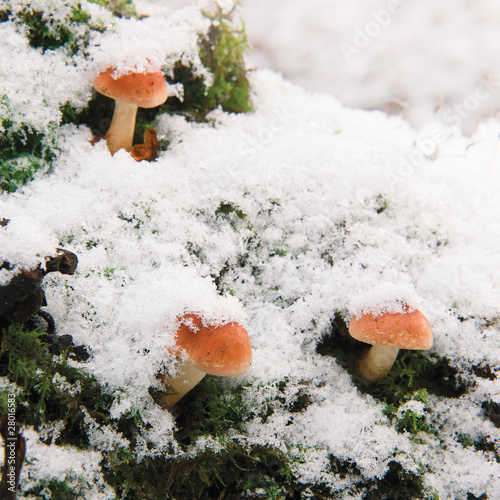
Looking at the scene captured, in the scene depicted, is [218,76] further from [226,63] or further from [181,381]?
[181,381]

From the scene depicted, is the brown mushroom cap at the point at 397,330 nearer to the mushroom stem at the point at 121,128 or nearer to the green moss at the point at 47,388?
the green moss at the point at 47,388

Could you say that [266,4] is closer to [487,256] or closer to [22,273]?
[487,256]

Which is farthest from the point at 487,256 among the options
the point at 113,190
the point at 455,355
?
the point at 113,190

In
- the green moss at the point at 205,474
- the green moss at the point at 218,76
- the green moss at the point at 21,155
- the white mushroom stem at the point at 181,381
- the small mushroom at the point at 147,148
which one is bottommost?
the green moss at the point at 205,474

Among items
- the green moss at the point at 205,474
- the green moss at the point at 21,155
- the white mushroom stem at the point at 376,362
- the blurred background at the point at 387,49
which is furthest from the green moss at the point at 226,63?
the green moss at the point at 205,474

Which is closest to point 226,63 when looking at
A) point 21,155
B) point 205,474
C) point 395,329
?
point 21,155

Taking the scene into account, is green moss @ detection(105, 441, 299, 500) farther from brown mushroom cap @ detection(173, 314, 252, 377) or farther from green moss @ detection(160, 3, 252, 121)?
green moss @ detection(160, 3, 252, 121)
